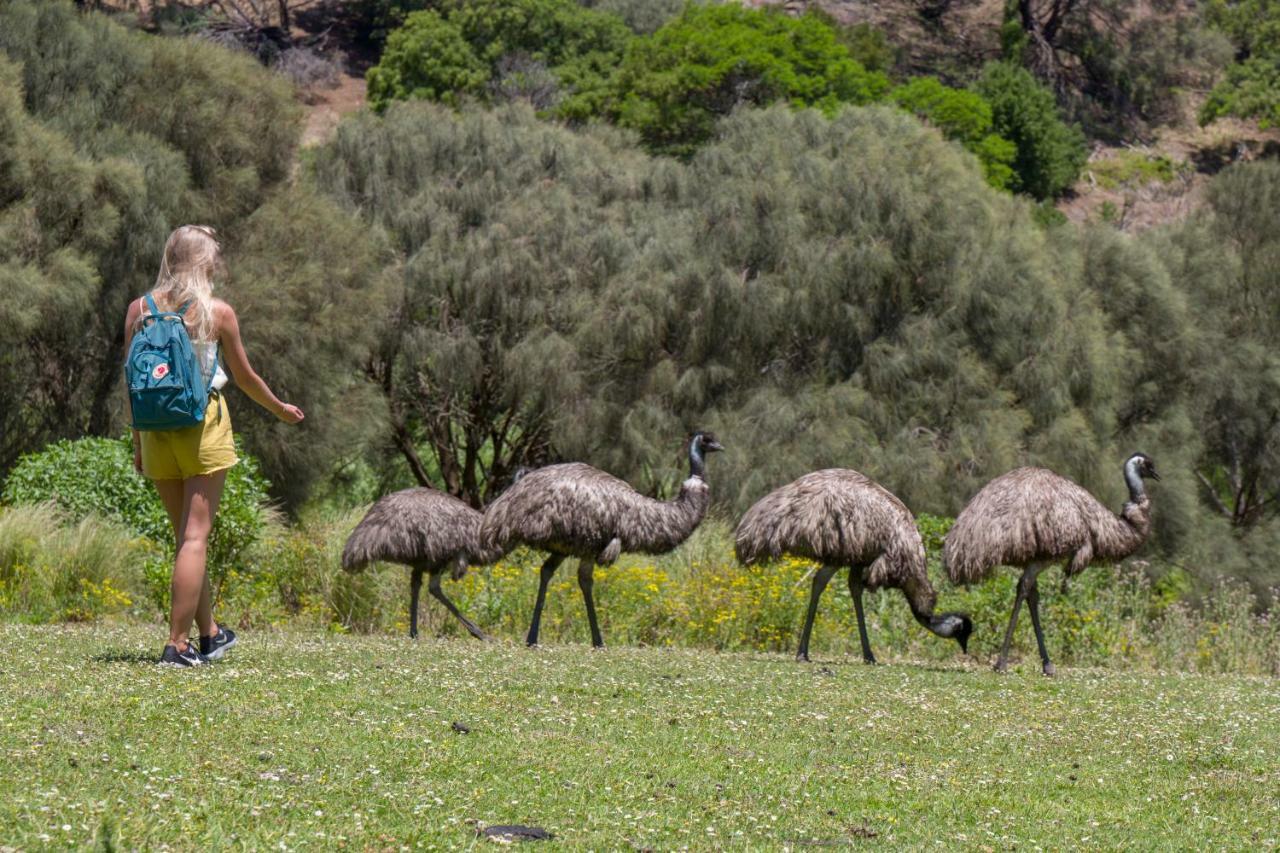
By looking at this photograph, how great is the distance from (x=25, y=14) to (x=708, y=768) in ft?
81.0

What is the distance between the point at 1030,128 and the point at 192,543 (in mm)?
61834

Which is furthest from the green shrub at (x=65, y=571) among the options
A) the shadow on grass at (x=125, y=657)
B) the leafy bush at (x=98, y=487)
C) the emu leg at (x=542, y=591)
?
the shadow on grass at (x=125, y=657)

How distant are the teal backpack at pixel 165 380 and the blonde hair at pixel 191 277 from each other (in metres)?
0.21

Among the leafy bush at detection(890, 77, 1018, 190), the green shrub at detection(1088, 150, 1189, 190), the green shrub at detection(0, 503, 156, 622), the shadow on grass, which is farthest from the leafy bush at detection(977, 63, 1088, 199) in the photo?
the shadow on grass

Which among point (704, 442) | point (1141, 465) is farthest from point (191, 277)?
point (1141, 465)

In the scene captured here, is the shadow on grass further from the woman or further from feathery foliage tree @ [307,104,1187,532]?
feathery foliage tree @ [307,104,1187,532]

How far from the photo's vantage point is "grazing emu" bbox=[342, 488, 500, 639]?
48.9 ft

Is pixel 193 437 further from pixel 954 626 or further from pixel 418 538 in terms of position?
pixel 954 626

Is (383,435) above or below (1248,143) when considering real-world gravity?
below

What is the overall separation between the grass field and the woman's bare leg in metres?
0.39

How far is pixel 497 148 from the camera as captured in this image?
113 feet

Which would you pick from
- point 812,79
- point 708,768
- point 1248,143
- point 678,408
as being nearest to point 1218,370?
point 678,408

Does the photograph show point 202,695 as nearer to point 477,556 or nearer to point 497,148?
point 477,556

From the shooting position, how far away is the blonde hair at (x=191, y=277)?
8.92m
